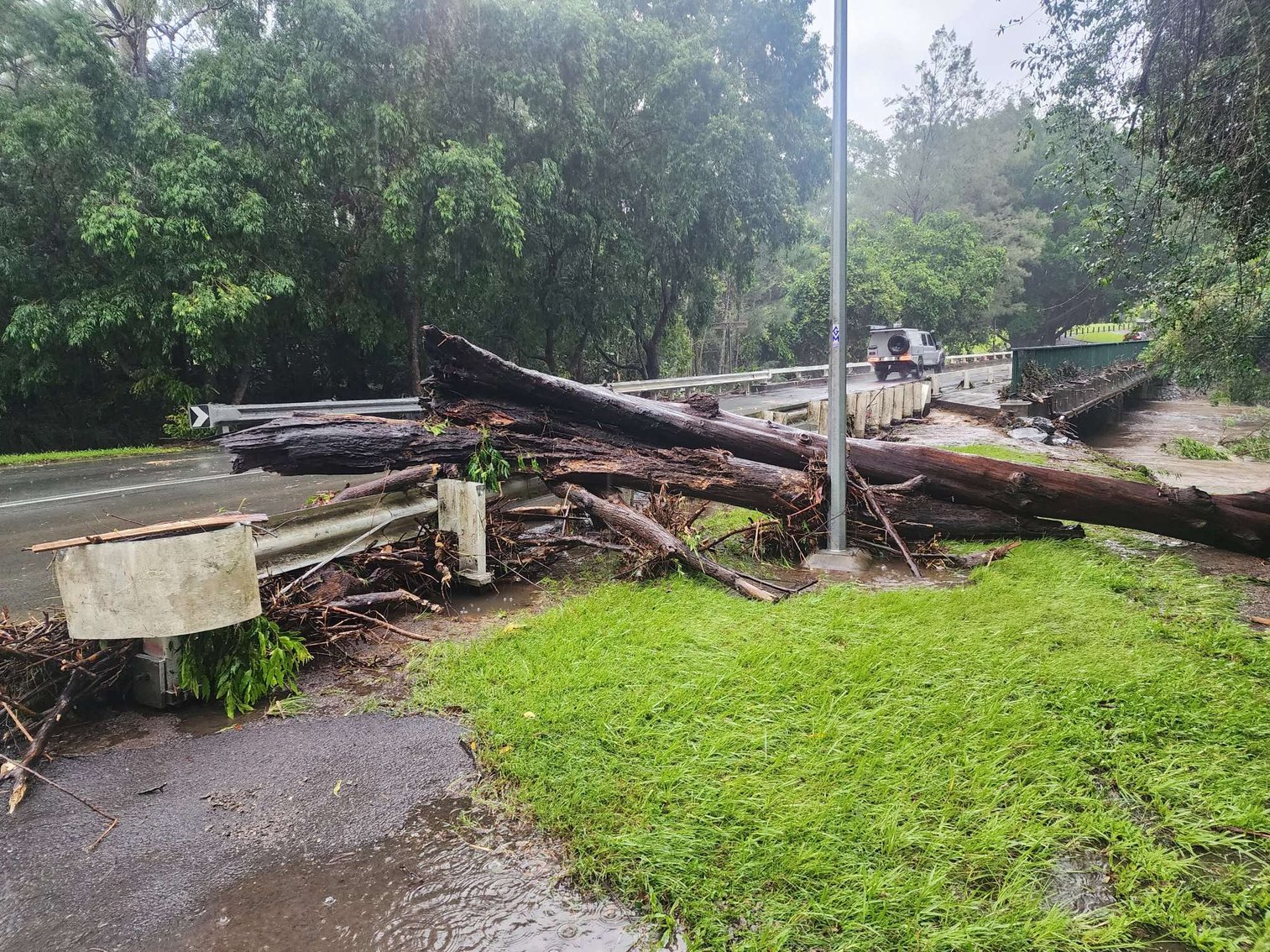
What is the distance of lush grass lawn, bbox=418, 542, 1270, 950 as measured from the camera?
223cm

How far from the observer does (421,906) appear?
2.31 m

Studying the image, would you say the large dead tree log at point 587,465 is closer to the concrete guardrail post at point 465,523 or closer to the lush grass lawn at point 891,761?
the concrete guardrail post at point 465,523

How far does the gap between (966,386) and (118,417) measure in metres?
26.0

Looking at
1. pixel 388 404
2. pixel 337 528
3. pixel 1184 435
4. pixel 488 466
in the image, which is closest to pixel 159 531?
pixel 337 528

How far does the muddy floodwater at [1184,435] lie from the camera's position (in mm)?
13586

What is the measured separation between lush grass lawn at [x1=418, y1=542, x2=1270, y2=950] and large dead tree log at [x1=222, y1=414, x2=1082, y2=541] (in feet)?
5.74

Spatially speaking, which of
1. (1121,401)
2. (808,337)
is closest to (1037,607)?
(1121,401)

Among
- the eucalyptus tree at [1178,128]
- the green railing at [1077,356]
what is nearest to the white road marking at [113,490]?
the eucalyptus tree at [1178,128]

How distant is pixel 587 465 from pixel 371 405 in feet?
31.3

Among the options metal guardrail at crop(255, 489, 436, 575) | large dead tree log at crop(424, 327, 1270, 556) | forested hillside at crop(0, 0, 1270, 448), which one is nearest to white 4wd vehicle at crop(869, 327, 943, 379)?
forested hillside at crop(0, 0, 1270, 448)

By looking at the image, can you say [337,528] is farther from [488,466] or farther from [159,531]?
[488,466]

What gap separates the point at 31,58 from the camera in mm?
14367

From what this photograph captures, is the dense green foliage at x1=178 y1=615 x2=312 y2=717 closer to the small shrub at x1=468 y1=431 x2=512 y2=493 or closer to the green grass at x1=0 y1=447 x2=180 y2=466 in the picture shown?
the small shrub at x1=468 y1=431 x2=512 y2=493

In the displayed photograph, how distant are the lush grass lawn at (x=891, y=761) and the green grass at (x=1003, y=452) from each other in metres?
7.91
